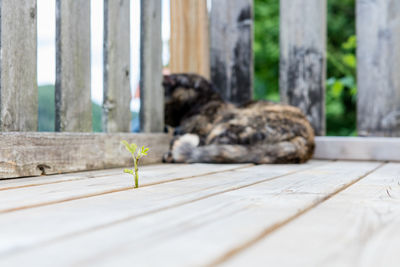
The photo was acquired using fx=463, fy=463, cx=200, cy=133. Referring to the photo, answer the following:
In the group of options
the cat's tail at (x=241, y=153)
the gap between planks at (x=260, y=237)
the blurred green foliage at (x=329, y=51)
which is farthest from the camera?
the blurred green foliage at (x=329, y=51)

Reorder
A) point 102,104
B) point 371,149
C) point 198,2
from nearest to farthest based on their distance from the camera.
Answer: point 102,104
point 371,149
point 198,2

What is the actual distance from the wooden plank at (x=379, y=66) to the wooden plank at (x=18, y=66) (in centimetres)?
223

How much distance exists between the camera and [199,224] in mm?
1021

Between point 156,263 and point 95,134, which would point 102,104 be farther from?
point 156,263

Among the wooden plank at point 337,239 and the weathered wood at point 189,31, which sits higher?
the weathered wood at point 189,31

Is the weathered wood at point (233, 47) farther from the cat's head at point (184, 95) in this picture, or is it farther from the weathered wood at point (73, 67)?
the weathered wood at point (73, 67)

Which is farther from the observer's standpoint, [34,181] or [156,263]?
[34,181]

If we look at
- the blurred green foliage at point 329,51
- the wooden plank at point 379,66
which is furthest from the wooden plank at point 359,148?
the blurred green foliage at point 329,51

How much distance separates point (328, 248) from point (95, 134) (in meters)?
1.81

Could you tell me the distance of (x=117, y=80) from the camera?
8.91 ft

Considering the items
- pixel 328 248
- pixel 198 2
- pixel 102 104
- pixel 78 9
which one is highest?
pixel 198 2

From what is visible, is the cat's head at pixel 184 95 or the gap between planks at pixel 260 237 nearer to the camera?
the gap between planks at pixel 260 237

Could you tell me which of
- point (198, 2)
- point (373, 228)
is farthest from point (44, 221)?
point (198, 2)

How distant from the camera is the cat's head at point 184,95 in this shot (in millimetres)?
3416
